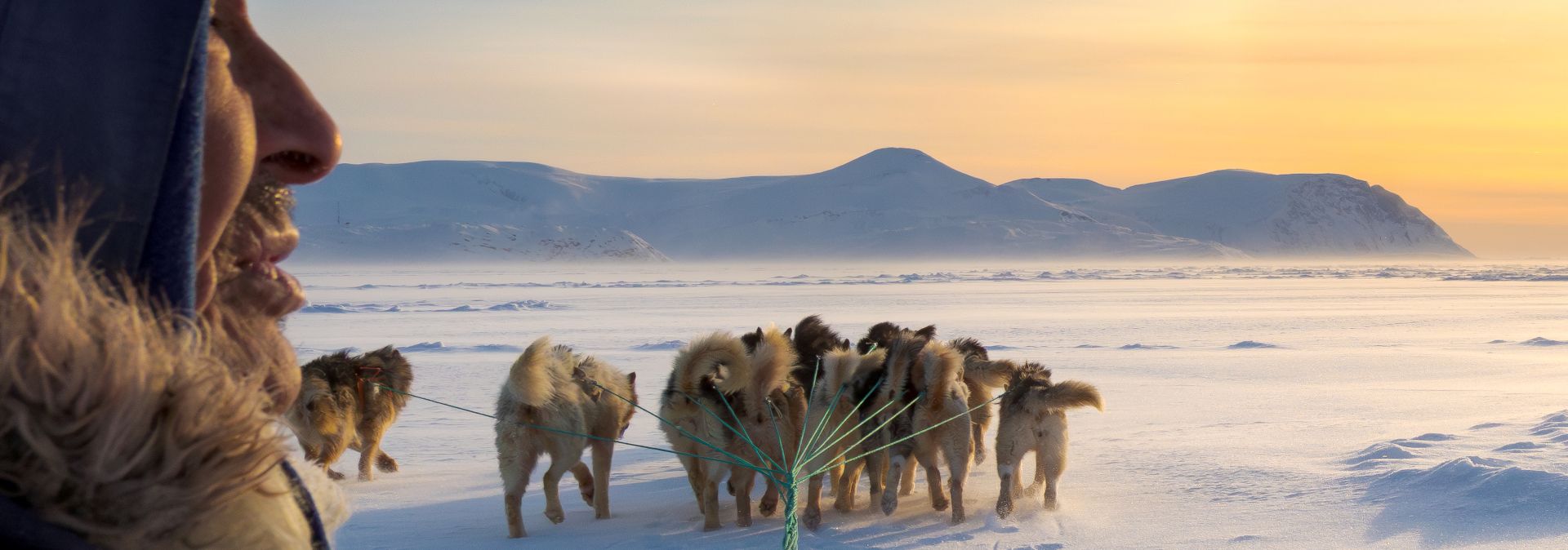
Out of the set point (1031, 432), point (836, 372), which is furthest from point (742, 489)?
point (1031, 432)

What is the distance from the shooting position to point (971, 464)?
8.73m

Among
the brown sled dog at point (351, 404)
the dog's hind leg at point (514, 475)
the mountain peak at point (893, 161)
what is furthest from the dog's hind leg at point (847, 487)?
the mountain peak at point (893, 161)

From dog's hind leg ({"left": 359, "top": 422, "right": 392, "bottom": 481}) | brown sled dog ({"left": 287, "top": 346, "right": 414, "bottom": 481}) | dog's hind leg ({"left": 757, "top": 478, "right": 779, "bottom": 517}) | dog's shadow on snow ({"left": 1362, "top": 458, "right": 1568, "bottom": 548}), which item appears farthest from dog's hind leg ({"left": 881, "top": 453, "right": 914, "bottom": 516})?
dog's hind leg ({"left": 359, "top": 422, "right": 392, "bottom": 481})

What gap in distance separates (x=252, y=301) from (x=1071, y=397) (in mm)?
6241

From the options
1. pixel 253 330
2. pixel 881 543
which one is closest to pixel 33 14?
pixel 253 330

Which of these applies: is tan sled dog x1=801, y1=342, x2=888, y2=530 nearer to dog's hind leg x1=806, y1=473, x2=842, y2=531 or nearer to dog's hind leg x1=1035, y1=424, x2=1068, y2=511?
dog's hind leg x1=806, y1=473, x2=842, y2=531

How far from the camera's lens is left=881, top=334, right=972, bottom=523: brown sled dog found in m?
6.72

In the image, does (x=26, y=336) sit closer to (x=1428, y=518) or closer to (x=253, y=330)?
(x=253, y=330)

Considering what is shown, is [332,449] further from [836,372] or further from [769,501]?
[836,372]

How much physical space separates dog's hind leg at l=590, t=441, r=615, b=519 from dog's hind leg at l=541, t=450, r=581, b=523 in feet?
0.39

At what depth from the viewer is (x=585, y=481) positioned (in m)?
7.44

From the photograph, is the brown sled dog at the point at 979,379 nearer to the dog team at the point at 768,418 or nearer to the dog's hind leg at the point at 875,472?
the dog team at the point at 768,418

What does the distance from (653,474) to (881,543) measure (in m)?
2.62

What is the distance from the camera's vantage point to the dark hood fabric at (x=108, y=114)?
0.55 metres
